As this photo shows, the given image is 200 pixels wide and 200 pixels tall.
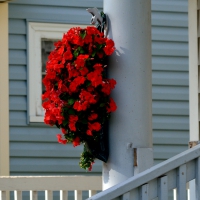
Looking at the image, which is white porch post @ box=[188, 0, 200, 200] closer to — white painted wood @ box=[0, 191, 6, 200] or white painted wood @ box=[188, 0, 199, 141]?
white painted wood @ box=[188, 0, 199, 141]

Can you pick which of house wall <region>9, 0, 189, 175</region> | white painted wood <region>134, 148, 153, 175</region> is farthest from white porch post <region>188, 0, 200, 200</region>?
house wall <region>9, 0, 189, 175</region>

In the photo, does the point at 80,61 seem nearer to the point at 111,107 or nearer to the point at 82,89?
the point at 82,89

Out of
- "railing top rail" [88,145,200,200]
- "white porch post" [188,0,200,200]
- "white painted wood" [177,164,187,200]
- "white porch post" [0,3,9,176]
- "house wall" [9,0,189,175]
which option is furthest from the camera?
"house wall" [9,0,189,175]

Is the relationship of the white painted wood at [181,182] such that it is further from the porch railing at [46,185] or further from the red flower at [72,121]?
the porch railing at [46,185]

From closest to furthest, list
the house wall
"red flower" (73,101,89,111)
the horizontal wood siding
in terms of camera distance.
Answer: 1. "red flower" (73,101,89,111)
2. the house wall
3. the horizontal wood siding

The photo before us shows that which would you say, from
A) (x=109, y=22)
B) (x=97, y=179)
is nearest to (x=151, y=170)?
(x=109, y=22)

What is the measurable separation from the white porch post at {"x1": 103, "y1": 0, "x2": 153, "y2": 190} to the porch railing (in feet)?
3.64

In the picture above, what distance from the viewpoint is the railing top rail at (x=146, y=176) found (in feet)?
9.44

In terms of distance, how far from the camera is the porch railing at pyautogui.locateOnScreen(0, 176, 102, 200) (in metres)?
4.76

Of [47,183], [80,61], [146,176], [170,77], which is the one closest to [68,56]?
[80,61]

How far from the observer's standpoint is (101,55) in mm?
3715

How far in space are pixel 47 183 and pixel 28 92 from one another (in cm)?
300

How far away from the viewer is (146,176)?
115 inches

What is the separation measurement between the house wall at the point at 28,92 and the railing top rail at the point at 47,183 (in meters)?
2.90
